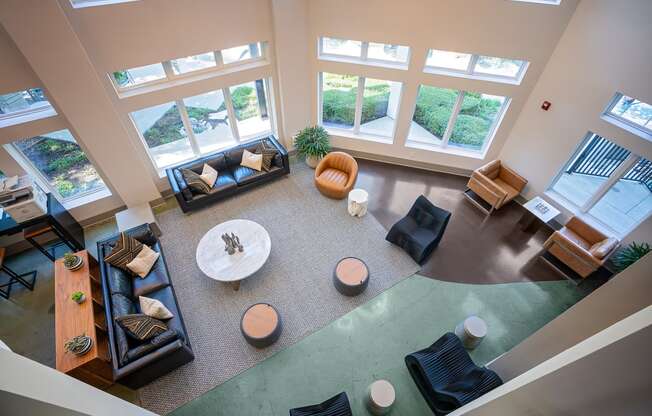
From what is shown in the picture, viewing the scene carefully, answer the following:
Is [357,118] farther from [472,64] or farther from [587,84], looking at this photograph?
[587,84]

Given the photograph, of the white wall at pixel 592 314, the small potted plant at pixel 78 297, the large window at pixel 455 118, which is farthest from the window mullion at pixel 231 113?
the white wall at pixel 592 314

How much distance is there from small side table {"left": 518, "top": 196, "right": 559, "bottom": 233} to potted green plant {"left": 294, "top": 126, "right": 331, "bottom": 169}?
16.1 ft

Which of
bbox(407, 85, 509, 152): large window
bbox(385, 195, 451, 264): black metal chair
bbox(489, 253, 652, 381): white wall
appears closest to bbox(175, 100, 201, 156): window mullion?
bbox(385, 195, 451, 264): black metal chair

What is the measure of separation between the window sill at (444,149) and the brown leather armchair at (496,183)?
546 millimetres

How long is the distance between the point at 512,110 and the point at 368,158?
362 cm

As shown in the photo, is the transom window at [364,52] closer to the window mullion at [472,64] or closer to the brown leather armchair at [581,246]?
the window mullion at [472,64]

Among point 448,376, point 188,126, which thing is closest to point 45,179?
point 188,126

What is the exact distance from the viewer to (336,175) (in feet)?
25.3

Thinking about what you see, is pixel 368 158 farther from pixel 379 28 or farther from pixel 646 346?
pixel 646 346

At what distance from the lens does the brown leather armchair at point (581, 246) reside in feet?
18.6

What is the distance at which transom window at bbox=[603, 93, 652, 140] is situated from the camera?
5.32m

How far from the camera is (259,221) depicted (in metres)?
7.07

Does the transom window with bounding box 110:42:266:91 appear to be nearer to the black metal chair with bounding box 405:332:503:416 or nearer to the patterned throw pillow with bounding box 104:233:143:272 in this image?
the patterned throw pillow with bounding box 104:233:143:272

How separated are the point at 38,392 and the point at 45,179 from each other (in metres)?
6.62
